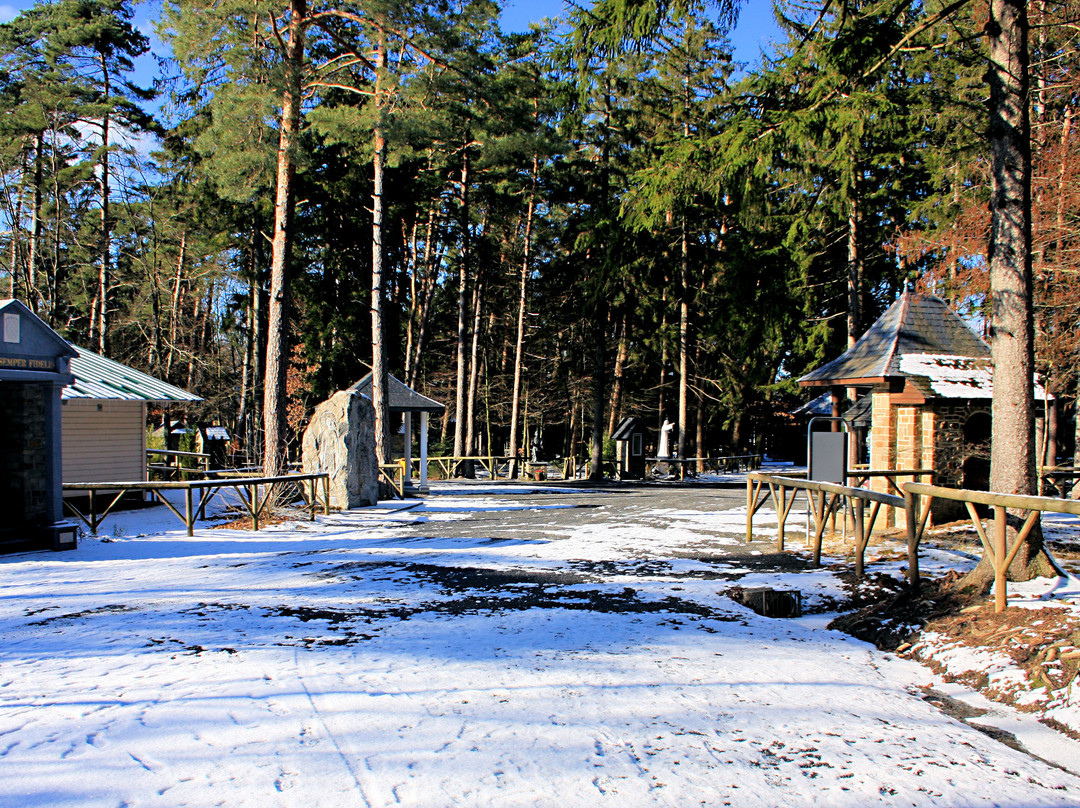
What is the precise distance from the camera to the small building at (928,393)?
11.8 metres

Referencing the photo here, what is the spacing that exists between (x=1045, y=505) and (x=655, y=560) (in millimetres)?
4900

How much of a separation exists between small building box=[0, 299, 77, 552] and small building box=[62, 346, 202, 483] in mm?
3928

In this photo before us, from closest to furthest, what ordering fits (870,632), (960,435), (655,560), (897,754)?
(897,754)
(870,632)
(655,560)
(960,435)

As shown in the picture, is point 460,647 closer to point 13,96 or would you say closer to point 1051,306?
point 1051,306

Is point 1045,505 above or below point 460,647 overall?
above

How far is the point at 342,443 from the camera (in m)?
15.3

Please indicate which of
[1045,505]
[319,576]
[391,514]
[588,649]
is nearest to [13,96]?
[391,514]

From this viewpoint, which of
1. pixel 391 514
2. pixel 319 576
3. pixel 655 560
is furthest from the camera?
pixel 391 514

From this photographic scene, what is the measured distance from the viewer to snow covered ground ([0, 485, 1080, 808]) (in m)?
3.43

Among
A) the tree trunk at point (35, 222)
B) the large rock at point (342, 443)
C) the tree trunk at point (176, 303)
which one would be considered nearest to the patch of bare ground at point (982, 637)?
the large rock at point (342, 443)

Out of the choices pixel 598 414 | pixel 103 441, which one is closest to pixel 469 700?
pixel 103 441

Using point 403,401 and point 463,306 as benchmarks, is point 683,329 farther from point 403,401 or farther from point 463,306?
point 403,401

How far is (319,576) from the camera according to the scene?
8.50 meters

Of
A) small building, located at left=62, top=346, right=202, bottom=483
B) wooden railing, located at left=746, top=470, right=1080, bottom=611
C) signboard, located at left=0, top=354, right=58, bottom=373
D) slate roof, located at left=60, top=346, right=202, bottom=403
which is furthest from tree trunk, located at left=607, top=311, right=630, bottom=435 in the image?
signboard, located at left=0, top=354, right=58, bottom=373
